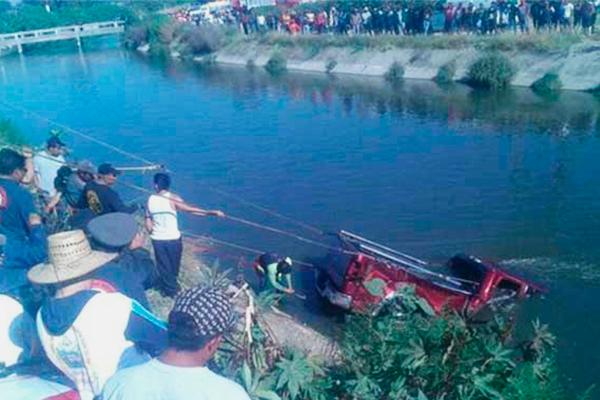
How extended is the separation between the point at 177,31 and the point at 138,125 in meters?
28.1

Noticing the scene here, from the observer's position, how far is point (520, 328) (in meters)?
12.0

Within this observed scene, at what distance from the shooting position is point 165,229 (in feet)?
28.2

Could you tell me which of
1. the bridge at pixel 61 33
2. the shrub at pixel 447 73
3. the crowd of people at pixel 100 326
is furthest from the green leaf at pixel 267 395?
the bridge at pixel 61 33

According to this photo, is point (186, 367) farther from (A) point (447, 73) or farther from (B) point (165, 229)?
(A) point (447, 73)

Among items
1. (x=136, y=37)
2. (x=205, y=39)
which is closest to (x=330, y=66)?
(x=205, y=39)

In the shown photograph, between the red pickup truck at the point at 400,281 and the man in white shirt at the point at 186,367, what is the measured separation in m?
7.76

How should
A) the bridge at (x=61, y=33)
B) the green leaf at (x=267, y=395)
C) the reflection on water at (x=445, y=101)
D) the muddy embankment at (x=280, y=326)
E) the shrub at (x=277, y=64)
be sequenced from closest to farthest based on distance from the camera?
the green leaf at (x=267, y=395), the muddy embankment at (x=280, y=326), the reflection on water at (x=445, y=101), the shrub at (x=277, y=64), the bridge at (x=61, y=33)

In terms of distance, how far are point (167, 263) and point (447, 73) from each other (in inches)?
1068

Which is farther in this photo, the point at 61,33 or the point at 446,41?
the point at 61,33

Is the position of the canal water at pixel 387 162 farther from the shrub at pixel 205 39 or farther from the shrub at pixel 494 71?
the shrub at pixel 205 39

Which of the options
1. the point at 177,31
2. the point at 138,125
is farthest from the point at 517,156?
the point at 177,31

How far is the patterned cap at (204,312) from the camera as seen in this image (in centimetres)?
309

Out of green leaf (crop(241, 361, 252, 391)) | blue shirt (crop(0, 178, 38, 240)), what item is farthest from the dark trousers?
green leaf (crop(241, 361, 252, 391))

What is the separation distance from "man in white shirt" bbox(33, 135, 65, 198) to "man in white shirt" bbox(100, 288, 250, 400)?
27.1 feet
